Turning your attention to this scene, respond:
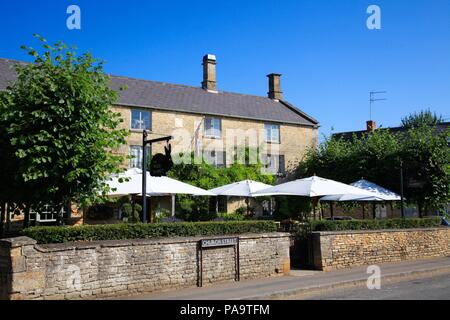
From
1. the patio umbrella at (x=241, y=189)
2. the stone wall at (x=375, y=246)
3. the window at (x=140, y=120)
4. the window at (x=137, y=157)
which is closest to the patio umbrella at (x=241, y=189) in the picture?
the patio umbrella at (x=241, y=189)

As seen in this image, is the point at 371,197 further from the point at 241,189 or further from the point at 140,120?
the point at 140,120

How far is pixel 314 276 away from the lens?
13125 mm

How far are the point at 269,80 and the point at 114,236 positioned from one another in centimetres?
3051

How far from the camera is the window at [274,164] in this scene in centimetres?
3312

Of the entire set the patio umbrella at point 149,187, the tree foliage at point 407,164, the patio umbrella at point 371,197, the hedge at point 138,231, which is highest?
the tree foliage at point 407,164

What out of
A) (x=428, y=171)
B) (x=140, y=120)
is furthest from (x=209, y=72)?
(x=428, y=171)

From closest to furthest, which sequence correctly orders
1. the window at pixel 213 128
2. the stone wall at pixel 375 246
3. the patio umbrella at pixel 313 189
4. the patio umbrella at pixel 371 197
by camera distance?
the stone wall at pixel 375 246, the patio umbrella at pixel 313 189, the patio umbrella at pixel 371 197, the window at pixel 213 128

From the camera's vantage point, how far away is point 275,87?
38656mm

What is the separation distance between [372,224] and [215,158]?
1561 centimetres

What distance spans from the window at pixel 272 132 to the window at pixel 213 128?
394cm

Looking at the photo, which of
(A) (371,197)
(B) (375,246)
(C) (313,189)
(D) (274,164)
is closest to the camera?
(C) (313,189)

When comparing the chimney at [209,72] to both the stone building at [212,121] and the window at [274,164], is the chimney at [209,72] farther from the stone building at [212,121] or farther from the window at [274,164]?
the window at [274,164]

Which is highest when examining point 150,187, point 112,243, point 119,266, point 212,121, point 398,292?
point 212,121

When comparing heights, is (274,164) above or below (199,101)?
below
